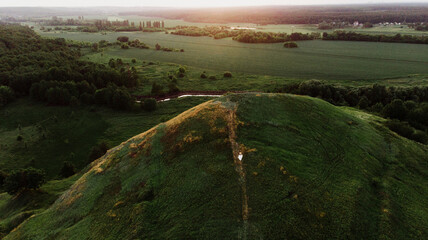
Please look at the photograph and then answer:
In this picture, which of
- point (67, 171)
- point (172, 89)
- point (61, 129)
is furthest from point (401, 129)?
point (61, 129)

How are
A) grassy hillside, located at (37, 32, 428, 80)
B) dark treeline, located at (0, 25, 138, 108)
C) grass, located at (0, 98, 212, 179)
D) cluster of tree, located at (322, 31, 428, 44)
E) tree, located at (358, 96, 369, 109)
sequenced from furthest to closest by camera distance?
cluster of tree, located at (322, 31, 428, 44) < grassy hillside, located at (37, 32, 428, 80) < dark treeline, located at (0, 25, 138, 108) < tree, located at (358, 96, 369, 109) < grass, located at (0, 98, 212, 179)

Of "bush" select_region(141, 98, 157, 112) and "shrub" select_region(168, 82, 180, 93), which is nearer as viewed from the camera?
"bush" select_region(141, 98, 157, 112)

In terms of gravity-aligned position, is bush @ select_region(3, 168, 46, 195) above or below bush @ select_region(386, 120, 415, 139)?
below

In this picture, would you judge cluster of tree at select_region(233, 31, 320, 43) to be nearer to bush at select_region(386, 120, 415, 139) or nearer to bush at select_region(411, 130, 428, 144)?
bush at select_region(386, 120, 415, 139)

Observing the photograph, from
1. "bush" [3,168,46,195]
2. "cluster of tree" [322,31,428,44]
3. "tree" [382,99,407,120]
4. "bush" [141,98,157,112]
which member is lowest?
"bush" [3,168,46,195]

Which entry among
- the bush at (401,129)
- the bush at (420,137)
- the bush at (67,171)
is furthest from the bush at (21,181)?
the bush at (420,137)

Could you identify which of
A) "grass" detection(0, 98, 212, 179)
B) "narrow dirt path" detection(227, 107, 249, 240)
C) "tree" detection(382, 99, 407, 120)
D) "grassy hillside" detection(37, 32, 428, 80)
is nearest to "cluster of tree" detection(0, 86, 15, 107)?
"grass" detection(0, 98, 212, 179)

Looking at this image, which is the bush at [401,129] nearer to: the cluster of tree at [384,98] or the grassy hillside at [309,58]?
the cluster of tree at [384,98]
